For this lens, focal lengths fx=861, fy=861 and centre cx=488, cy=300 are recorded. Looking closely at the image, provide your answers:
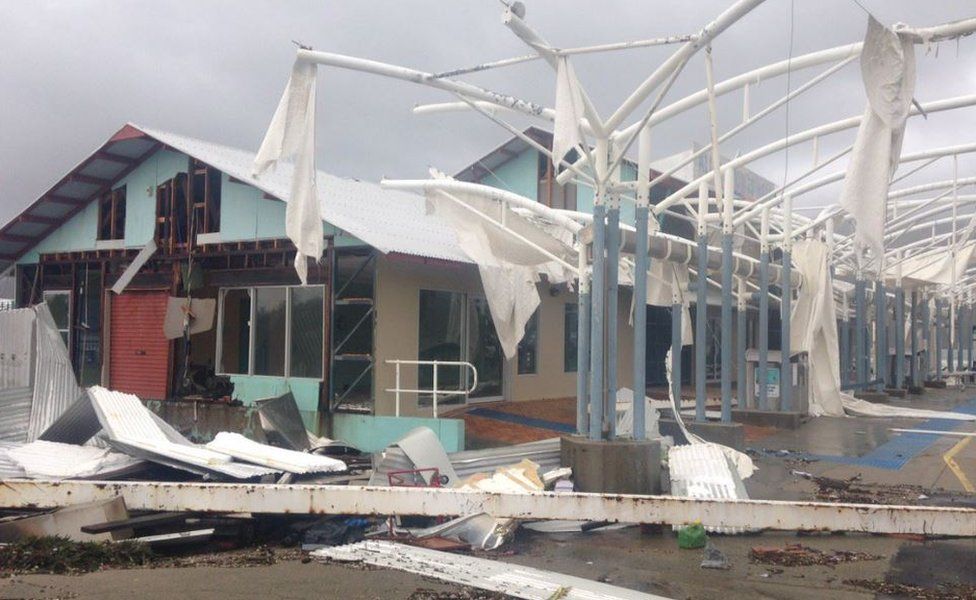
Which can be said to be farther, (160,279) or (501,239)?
(160,279)

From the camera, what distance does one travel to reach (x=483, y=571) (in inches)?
256

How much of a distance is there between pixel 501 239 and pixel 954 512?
7875mm

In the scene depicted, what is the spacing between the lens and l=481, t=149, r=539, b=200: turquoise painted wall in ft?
63.1

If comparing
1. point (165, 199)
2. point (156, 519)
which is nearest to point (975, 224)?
point (165, 199)

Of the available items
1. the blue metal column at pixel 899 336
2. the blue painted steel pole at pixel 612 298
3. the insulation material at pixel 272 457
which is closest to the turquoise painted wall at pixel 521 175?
the blue painted steel pole at pixel 612 298

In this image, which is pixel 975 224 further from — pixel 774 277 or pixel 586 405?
pixel 586 405

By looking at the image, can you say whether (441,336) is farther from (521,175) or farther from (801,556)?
(801,556)

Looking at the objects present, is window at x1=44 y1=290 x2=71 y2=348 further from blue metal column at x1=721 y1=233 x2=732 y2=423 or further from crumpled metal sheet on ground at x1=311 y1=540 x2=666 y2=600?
blue metal column at x1=721 y1=233 x2=732 y2=423

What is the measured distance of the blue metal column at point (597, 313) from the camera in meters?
9.38

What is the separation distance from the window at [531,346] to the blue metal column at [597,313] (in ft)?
24.5

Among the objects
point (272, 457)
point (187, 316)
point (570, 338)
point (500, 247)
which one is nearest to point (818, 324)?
point (570, 338)

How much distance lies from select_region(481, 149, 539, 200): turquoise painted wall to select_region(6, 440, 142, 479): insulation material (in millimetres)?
11165

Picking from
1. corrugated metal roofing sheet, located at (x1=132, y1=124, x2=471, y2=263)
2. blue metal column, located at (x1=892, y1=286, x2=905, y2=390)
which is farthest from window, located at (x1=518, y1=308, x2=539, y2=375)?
blue metal column, located at (x1=892, y1=286, x2=905, y2=390)

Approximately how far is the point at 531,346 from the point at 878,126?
987 cm
